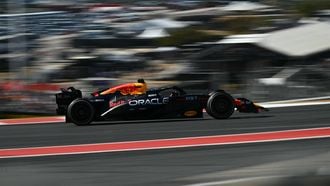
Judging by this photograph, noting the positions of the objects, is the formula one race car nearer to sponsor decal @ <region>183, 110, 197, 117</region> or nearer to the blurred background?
sponsor decal @ <region>183, 110, 197, 117</region>

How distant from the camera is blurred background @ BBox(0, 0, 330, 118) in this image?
21.5 metres

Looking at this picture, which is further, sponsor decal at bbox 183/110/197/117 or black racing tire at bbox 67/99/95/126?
sponsor decal at bbox 183/110/197/117

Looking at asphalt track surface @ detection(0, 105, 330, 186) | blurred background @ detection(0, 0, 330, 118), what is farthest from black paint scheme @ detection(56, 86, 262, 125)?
blurred background @ detection(0, 0, 330, 118)

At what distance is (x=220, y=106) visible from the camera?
1366 centimetres

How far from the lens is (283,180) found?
3.38m

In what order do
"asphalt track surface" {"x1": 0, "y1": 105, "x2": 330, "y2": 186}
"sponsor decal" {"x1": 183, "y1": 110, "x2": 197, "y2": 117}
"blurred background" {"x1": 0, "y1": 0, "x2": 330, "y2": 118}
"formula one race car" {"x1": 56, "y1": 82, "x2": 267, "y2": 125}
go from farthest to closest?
"blurred background" {"x1": 0, "y1": 0, "x2": 330, "y2": 118} → "sponsor decal" {"x1": 183, "y1": 110, "x2": 197, "y2": 117} → "formula one race car" {"x1": 56, "y1": 82, "x2": 267, "y2": 125} → "asphalt track surface" {"x1": 0, "y1": 105, "x2": 330, "y2": 186}

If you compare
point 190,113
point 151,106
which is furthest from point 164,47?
point 151,106

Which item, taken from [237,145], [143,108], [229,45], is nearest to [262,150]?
[237,145]

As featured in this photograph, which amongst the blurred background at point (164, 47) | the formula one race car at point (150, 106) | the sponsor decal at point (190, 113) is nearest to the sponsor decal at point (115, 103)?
the formula one race car at point (150, 106)

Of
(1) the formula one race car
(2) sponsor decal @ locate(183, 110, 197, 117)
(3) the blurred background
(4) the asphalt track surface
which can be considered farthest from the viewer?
(3) the blurred background

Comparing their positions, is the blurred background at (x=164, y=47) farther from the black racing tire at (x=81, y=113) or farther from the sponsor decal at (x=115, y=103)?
the black racing tire at (x=81, y=113)

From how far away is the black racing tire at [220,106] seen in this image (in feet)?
44.5

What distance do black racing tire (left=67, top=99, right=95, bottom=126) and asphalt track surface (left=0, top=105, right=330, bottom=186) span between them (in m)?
0.23

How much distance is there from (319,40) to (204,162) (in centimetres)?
3669
